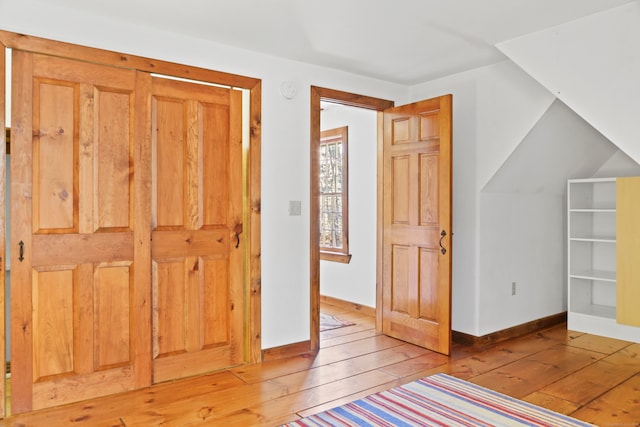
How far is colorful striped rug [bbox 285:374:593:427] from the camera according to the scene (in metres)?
2.43

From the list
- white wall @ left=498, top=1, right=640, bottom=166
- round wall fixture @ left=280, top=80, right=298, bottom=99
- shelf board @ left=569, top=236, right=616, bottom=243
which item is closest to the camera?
white wall @ left=498, top=1, right=640, bottom=166

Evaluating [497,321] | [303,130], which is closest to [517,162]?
[497,321]

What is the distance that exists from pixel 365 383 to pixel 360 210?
95.8 inches

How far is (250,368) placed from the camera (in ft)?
10.8

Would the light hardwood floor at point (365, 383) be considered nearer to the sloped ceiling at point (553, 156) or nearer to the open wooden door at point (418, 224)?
the open wooden door at point (418, 224)

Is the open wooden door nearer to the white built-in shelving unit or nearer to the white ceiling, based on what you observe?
the white ceiling

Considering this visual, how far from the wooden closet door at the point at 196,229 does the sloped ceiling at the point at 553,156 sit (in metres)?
2.20

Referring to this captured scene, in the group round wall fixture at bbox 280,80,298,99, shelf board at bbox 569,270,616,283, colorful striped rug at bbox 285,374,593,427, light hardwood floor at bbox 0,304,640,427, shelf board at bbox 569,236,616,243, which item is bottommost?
light hardwood floor at bbox 0,304,640,427

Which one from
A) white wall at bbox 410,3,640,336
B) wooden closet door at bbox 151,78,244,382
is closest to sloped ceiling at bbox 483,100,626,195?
white wall at bbox 410,3,640,336

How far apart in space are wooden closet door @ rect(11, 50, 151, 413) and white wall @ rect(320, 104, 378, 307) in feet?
8.68

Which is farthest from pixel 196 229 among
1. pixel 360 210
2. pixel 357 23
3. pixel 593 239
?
pixel 593 239

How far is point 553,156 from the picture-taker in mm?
4074

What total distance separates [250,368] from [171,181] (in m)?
1.46

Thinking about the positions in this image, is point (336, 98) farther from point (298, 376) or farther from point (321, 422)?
point (321, 422)
